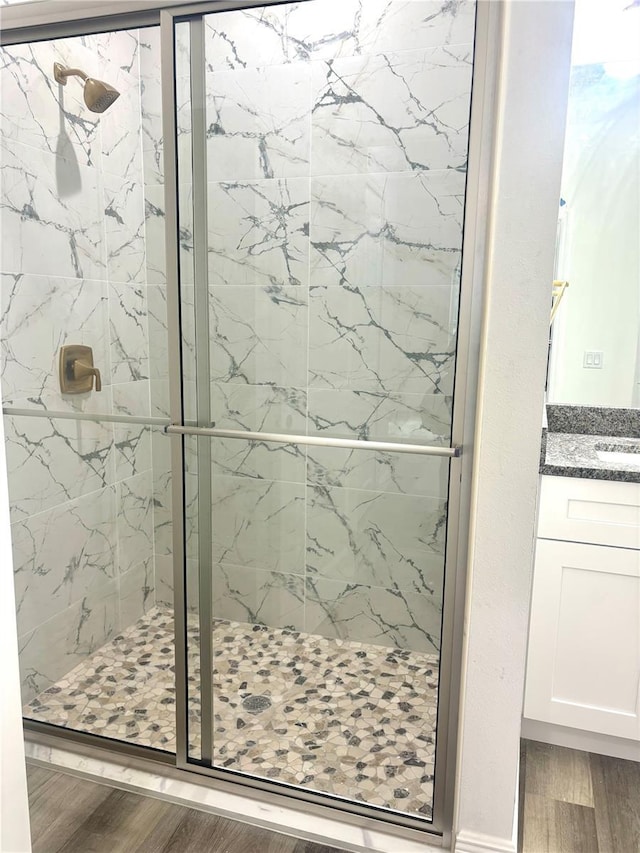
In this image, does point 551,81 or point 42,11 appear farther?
point 42,11

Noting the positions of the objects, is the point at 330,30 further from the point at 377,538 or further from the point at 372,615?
A: the point at 372,615

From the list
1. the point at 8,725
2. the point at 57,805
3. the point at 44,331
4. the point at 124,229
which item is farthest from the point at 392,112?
the point at 57,805

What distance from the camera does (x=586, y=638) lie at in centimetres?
192

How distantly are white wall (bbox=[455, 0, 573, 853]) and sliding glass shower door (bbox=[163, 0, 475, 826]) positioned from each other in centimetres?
12

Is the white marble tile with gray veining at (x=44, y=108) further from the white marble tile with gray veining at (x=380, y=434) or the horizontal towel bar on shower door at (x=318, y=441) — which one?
the white marble tile with gray veining at (x=380, y=434)

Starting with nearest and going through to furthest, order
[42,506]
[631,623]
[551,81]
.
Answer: [551,81], [631,623], [42,506]

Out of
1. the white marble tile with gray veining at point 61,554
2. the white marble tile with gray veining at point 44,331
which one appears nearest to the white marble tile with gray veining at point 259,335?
the white marble tile with gray veining at point 44,331

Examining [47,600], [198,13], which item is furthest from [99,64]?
[47,600]

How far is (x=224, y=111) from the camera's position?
5.27ft

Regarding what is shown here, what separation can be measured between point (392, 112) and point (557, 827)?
6.14ft

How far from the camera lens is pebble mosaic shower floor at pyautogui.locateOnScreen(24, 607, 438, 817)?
173cm

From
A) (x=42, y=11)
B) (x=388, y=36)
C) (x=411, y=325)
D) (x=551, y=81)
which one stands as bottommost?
(x=411, y=325)

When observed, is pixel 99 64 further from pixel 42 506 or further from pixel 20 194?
pixel 42 506

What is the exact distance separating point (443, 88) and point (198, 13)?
2.06ft
